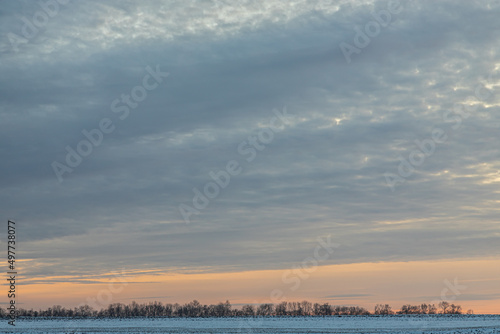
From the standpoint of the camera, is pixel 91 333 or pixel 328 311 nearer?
pixel 91 333

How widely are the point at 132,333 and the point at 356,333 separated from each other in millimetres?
26117

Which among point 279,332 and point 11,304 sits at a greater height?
point 11,304

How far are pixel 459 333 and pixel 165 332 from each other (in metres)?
34.1

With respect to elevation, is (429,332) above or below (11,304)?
below

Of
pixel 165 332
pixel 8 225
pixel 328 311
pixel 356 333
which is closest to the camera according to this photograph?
pixel 8 225

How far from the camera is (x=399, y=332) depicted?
213ft

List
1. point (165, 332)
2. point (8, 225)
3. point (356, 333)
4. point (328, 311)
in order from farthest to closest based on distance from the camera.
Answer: point (328, 311) → point (165, 332) → point (356, 333) → point (8, 225)

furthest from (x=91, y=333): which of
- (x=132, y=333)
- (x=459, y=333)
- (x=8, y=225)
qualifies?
(x=459, y=333)

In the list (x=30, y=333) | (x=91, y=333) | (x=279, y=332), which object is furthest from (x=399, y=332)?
(x=30, y=333)

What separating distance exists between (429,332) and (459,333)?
11.2 feet

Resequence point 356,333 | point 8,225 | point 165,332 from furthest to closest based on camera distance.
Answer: point 165,332
point 356,333
point 8,225

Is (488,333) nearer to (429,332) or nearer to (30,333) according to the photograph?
(429,332)

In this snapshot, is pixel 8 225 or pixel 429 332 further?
pixel 429 332

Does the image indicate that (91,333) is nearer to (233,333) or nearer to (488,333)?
(233,333)
